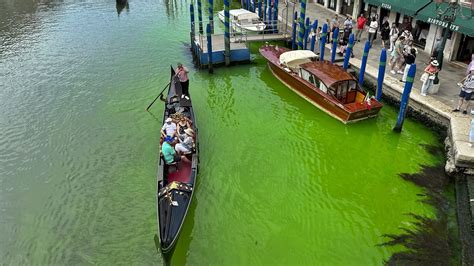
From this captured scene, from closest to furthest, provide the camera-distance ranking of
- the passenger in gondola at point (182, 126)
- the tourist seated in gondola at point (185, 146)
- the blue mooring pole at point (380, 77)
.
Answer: the tourist seated in gondola at point (185, 146) < the passenger in gondola at point (182, 126) < the blue mooring pole at point (380, 77)

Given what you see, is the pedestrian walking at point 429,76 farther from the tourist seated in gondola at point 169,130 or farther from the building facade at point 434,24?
the tourist seated in gondola at point 169,130

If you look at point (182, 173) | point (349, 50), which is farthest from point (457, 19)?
point (182, 173)

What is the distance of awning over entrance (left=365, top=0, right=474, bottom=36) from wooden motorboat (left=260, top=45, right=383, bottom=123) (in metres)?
4.56

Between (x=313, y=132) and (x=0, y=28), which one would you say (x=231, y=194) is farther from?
(x=0, y=28)

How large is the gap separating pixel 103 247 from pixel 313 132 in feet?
26.5

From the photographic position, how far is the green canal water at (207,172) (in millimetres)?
9195

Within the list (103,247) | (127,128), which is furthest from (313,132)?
(103,247)

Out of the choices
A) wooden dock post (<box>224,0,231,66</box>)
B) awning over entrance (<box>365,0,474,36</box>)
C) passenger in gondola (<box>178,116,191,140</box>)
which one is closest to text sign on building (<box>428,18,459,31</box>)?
awning over entrance (<box>365,0,474,36</box>)

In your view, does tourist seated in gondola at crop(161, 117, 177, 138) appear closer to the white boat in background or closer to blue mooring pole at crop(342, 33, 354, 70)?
blue mooring pole at crop(342, 33, 354, 70)

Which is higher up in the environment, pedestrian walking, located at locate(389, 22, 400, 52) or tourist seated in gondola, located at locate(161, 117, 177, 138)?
pedestrian walking, located at locate(389, 22, 400, 52)

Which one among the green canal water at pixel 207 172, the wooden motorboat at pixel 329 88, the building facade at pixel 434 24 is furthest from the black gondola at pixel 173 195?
the building facade at pixel 434 24

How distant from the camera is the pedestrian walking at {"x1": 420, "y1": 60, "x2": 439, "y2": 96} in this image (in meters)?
12.9

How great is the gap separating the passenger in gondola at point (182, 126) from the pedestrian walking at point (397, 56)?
29.0ft

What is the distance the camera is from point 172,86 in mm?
14961
